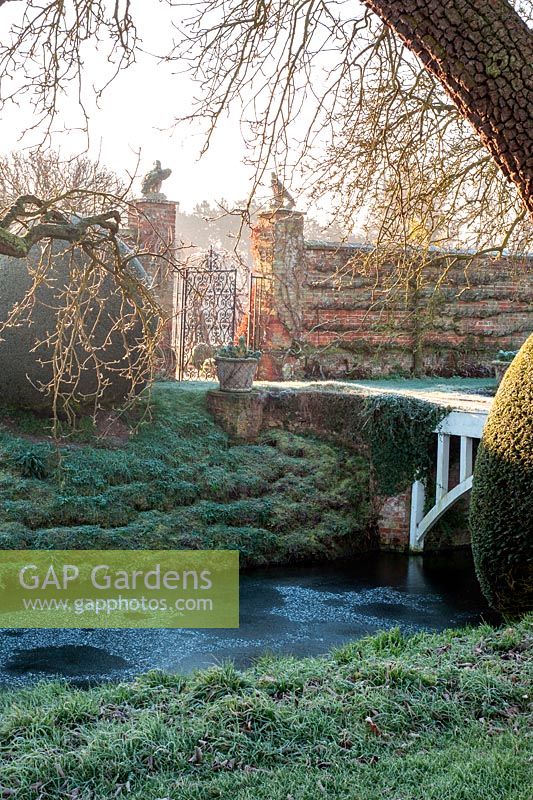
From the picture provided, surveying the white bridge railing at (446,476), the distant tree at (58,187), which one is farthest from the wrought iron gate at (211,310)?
the white bridge railing at (446,476)

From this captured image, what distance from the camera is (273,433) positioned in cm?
1197

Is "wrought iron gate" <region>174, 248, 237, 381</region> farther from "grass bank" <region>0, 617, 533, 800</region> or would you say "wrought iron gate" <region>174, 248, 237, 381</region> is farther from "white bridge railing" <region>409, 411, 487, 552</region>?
"grass bank" <region>0, 617, 533, 800</region>

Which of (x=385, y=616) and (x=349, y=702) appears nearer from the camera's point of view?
(x=349, y=702)

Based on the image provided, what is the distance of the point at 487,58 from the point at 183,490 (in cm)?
766

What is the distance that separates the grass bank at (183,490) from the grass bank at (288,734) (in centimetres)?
399

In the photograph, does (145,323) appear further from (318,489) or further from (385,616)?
(318,489)

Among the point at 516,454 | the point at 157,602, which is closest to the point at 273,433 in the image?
the point at 157,602

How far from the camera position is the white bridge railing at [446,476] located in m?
9.90

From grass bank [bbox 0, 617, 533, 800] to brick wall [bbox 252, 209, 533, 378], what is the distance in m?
8.90

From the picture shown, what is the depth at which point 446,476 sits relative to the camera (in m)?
10.6

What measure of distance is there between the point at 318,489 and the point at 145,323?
Answer: 570 centimetres

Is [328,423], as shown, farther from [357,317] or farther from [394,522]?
[357,317]

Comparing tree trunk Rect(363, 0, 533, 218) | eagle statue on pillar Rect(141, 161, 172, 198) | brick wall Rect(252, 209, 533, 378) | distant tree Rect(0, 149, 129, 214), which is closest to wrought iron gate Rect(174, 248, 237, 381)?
brick wall Rect(252, 209, 533, 378)

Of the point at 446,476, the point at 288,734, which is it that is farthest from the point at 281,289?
the point at 288,734
